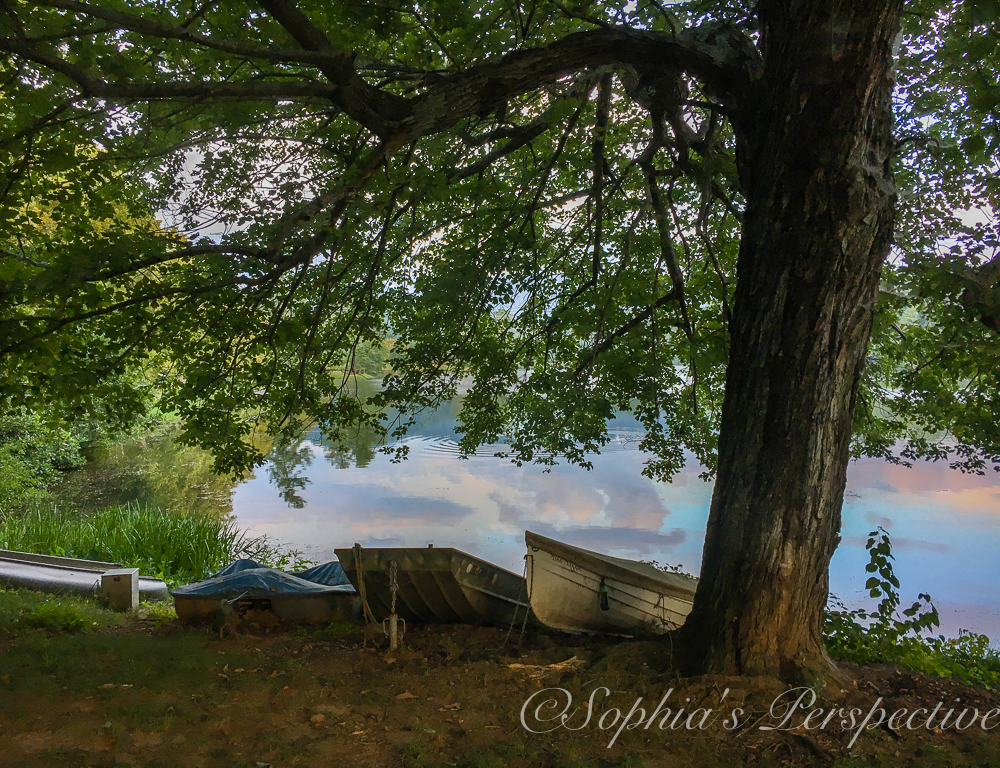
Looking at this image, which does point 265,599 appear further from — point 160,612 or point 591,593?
point 591,593

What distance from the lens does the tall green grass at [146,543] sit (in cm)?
991

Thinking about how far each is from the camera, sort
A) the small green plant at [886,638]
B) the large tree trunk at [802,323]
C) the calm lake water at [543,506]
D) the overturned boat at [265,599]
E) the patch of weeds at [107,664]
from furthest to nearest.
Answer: the calm lake water at [543,506]
the overturned boat at [265,599]
the small green plant at [886,638]
the patch of weeds at [107,664]
the large tree trunk at [802,323]

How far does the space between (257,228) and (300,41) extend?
1179 millimetres

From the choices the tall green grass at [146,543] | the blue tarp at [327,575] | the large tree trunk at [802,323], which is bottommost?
the tall green grass at [146,543]

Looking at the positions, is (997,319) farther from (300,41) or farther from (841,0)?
(300,41)

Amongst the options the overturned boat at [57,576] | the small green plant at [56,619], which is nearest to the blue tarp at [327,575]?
the small green plant at [56,619]

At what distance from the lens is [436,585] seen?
5348 mm

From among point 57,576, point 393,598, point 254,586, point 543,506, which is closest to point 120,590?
point 57,576

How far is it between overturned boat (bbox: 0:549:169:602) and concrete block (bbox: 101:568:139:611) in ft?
0.53

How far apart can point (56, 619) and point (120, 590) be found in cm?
153

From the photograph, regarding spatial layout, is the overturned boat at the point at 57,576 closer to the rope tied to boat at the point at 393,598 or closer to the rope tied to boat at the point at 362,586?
the rope tied to boat at the point at 362,586

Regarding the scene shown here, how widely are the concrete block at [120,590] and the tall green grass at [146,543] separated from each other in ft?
8.59

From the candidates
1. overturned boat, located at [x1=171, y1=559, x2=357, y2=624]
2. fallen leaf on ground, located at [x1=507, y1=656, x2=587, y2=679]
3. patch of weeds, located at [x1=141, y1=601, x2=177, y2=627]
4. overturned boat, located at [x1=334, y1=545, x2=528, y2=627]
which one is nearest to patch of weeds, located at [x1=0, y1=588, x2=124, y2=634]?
patch of weeds, located at [x1=141, y1=601, x2=177, y2=627]

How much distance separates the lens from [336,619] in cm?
581
